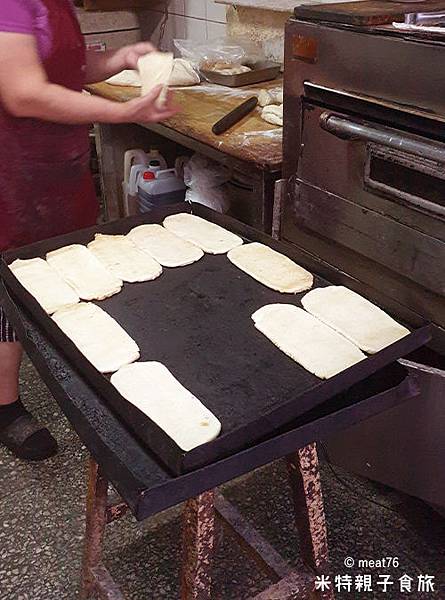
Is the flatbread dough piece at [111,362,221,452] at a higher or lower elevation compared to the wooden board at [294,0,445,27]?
lower

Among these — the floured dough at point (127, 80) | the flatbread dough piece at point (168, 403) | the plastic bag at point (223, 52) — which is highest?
the plastic bag at point (223, 52)

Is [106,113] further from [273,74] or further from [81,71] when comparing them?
[273,74]

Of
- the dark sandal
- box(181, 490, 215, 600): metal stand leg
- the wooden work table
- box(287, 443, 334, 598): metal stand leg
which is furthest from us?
the dark sandal

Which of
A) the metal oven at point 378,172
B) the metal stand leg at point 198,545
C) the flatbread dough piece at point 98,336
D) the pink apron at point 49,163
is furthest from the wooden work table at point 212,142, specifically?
the metal stand leg at point 198,545

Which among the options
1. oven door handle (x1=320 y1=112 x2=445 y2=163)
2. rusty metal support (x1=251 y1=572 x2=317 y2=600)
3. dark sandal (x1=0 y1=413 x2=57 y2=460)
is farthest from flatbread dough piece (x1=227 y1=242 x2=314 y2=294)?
dark sandal (x1=0 y1=413 x2=57 y2=460)

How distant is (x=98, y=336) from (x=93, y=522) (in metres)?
0.42

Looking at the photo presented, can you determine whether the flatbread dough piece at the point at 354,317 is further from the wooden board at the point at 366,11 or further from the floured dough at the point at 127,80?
the floured dough at the point at 127,80

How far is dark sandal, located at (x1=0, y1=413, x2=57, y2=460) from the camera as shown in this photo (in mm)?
1915

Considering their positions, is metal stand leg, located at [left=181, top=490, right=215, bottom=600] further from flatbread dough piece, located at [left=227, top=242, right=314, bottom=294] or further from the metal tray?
the metal tray

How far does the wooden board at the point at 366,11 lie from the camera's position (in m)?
1.34

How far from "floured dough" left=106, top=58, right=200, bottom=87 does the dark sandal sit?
4.18 ft

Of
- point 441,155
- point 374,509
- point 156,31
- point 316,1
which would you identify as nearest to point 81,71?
point 441,155

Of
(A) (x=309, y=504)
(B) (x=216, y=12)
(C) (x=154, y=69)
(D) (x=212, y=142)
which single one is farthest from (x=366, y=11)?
(B) (x=216, y=12)

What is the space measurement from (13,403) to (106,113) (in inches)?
37.7
